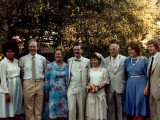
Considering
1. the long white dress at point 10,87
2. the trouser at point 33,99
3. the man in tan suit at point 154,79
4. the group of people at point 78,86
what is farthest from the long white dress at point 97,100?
the long white dress at point 10,87

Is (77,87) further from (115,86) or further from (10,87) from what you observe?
(10,87)

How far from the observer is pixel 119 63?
5430 mm

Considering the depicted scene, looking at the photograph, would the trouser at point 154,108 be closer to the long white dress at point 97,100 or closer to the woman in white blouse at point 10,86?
the long white dress at point 97,100

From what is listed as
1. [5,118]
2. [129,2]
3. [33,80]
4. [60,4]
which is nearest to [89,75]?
[33,80]

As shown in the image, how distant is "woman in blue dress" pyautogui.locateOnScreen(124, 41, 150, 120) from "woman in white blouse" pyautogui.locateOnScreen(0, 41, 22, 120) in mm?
2474

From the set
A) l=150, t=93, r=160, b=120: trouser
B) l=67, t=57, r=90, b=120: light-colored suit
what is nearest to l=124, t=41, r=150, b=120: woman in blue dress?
l=150, t=93, r=160, b=120: trouser

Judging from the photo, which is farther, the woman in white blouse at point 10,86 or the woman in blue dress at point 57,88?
the woman in blue dress at point 57,88

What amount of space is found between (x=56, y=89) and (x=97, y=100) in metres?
0.99

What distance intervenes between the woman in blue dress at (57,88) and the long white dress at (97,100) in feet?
1.83

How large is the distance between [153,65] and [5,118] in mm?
3410

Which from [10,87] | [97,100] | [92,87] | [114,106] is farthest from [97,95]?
[10,87]

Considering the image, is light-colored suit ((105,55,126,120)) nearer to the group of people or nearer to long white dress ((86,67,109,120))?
the group of people

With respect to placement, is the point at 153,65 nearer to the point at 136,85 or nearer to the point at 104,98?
the point at 136,85

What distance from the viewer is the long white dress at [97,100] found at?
5.19 meters
